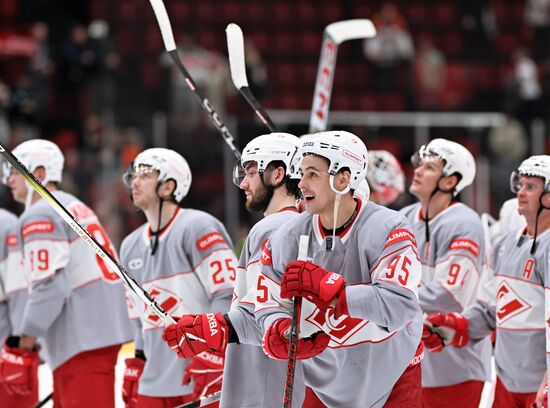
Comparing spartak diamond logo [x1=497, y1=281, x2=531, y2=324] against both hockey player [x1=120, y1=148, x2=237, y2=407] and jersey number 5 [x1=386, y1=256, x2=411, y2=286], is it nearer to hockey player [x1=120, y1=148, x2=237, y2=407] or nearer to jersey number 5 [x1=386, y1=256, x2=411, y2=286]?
hockey player [x1=120, y1=148, x2=237, y2=407]

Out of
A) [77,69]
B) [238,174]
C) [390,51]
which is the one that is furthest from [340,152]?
[390,51]

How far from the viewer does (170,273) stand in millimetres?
4355

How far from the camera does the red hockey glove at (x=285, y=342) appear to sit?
3.22m

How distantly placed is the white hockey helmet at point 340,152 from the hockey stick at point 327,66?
2.42 m

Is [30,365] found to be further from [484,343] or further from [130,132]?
[130,132]

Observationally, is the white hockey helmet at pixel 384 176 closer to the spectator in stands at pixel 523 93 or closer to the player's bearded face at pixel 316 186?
the player's bearded face at pixel 316 186

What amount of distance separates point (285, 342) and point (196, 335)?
395 mm

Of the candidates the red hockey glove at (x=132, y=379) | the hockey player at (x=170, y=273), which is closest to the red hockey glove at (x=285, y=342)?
the hockey player at (x=170, y=273)

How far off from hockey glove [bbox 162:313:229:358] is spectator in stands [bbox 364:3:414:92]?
8393mm

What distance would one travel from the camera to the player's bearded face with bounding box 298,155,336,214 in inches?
128

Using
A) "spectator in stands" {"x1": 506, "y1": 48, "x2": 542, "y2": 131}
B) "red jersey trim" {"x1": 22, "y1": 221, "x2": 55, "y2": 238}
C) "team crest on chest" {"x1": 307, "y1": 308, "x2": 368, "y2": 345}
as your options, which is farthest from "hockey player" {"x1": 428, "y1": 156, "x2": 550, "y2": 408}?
"spectator in stands" {"x1": 506, "y1": 48, "x2": 542, "y2": 131}

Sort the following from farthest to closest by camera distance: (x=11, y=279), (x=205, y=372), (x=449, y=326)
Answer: (x=11, y=279) < (x=449, y=326) < (x=205, y=372)

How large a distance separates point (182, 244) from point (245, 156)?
62cm

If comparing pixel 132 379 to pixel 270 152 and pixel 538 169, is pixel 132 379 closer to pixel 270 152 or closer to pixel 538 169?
pixel 270 152
